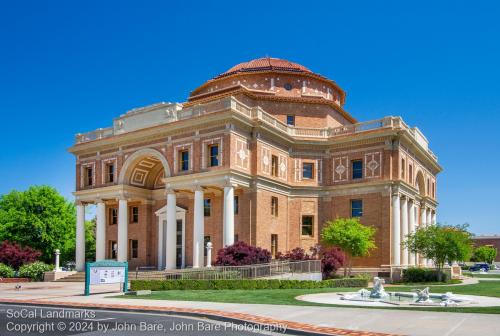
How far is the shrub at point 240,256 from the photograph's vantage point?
112 ft

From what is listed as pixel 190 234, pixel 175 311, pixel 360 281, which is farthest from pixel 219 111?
pixel 175 311

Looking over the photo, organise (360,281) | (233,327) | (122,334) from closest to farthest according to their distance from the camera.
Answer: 1. (122,334)
2. (233,327)
3. (360,281)

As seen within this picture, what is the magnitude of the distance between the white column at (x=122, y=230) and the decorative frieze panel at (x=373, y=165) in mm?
20986

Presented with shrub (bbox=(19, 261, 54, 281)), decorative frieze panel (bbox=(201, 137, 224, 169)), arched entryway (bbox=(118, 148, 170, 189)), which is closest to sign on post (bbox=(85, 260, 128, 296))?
decorative frieze panel (bbox=(201, 137, 224, 169))

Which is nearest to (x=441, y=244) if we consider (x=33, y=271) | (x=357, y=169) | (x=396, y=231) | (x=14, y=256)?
(x=396, y=231)

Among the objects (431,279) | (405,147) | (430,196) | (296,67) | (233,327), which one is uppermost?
(296,67)

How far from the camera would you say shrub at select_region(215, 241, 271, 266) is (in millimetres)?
34031

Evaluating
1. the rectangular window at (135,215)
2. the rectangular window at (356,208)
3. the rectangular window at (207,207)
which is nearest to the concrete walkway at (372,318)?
the rectangular window at (207,207)

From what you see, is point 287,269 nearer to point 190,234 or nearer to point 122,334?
point 190,234

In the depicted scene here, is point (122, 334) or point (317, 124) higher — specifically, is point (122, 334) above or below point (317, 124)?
below

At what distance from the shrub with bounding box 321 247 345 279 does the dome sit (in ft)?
63.4

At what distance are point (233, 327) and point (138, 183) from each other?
114 feet

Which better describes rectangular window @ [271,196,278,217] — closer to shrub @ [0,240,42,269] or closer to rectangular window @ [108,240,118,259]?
rectangular window @ [108,240,118,259]

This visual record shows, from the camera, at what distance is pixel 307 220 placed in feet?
151
